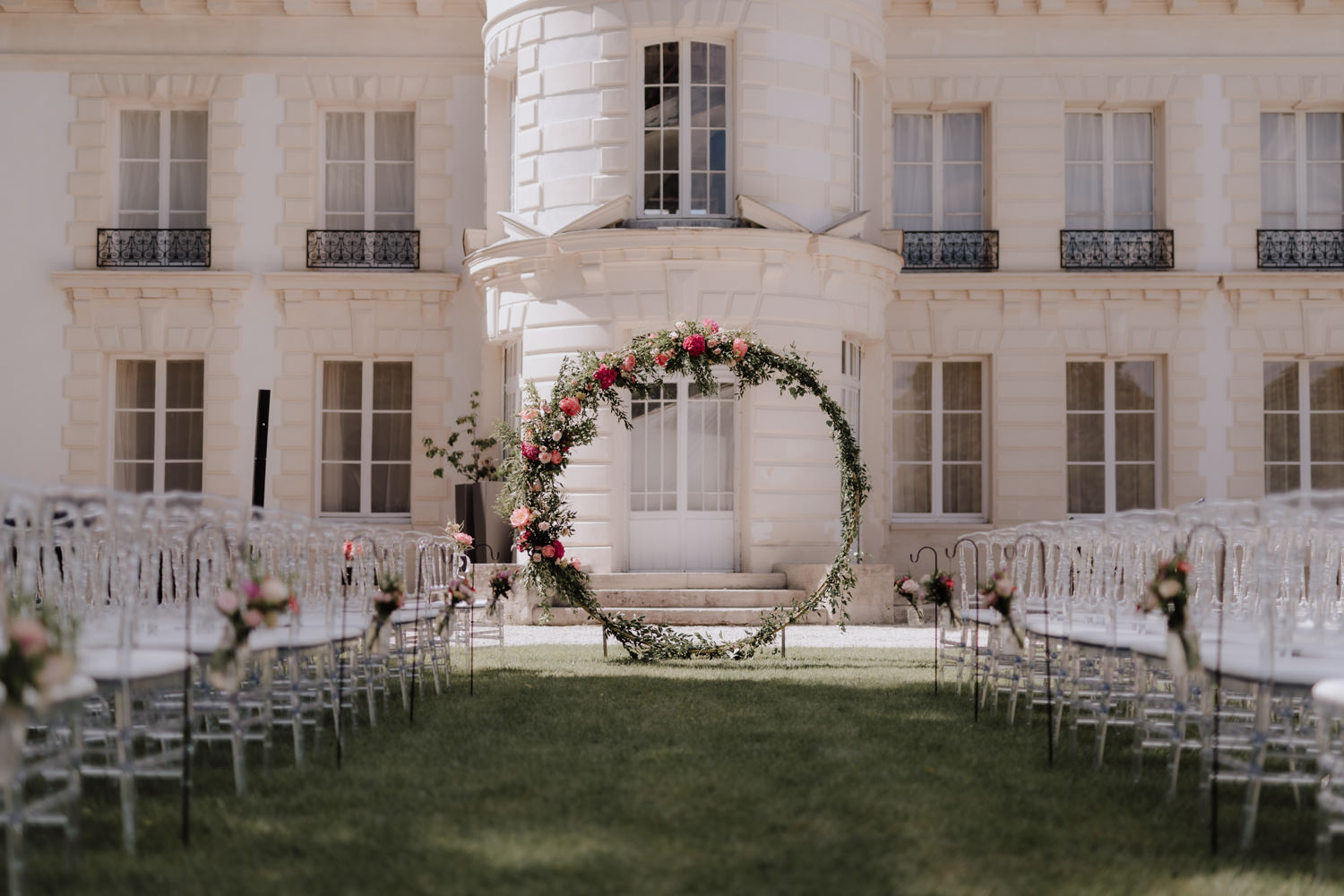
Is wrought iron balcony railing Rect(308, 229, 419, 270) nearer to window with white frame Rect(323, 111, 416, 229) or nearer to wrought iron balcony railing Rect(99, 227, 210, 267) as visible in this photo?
→ window with white frame Rect(323, 111, 416, 229)

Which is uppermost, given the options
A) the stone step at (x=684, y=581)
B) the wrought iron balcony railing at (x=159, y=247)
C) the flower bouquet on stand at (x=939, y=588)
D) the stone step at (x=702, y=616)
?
the wrought iron balcony railing at (x=159, y=247)

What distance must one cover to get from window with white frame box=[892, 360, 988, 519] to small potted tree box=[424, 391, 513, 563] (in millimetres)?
4800

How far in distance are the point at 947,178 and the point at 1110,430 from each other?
360 cm

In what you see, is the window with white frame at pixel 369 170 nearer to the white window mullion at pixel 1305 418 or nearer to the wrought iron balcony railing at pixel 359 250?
the wrought iron balcony railing at pixel 359 250

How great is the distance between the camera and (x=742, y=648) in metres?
10.1

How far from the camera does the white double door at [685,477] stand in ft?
45.2

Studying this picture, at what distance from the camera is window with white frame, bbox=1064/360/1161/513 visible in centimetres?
1636

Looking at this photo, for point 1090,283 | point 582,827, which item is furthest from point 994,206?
point 582,827

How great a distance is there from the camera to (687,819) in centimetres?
473

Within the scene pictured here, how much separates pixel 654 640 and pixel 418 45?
913 cm

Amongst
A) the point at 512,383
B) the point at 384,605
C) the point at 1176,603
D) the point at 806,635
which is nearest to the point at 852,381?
the point at 806,635

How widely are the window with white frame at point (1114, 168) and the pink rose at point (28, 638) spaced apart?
48.5 feet

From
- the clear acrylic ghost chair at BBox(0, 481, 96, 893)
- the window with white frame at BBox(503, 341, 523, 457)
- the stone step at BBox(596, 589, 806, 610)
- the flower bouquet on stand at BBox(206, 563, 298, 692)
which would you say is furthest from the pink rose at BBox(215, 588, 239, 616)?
the window with white frame at BBox(503, 341, 523, 457)

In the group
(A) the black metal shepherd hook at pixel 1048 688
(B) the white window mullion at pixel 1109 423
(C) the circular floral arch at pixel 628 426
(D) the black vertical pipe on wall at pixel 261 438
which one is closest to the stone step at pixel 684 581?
(C) the circular floral arch at pixel 628 426
